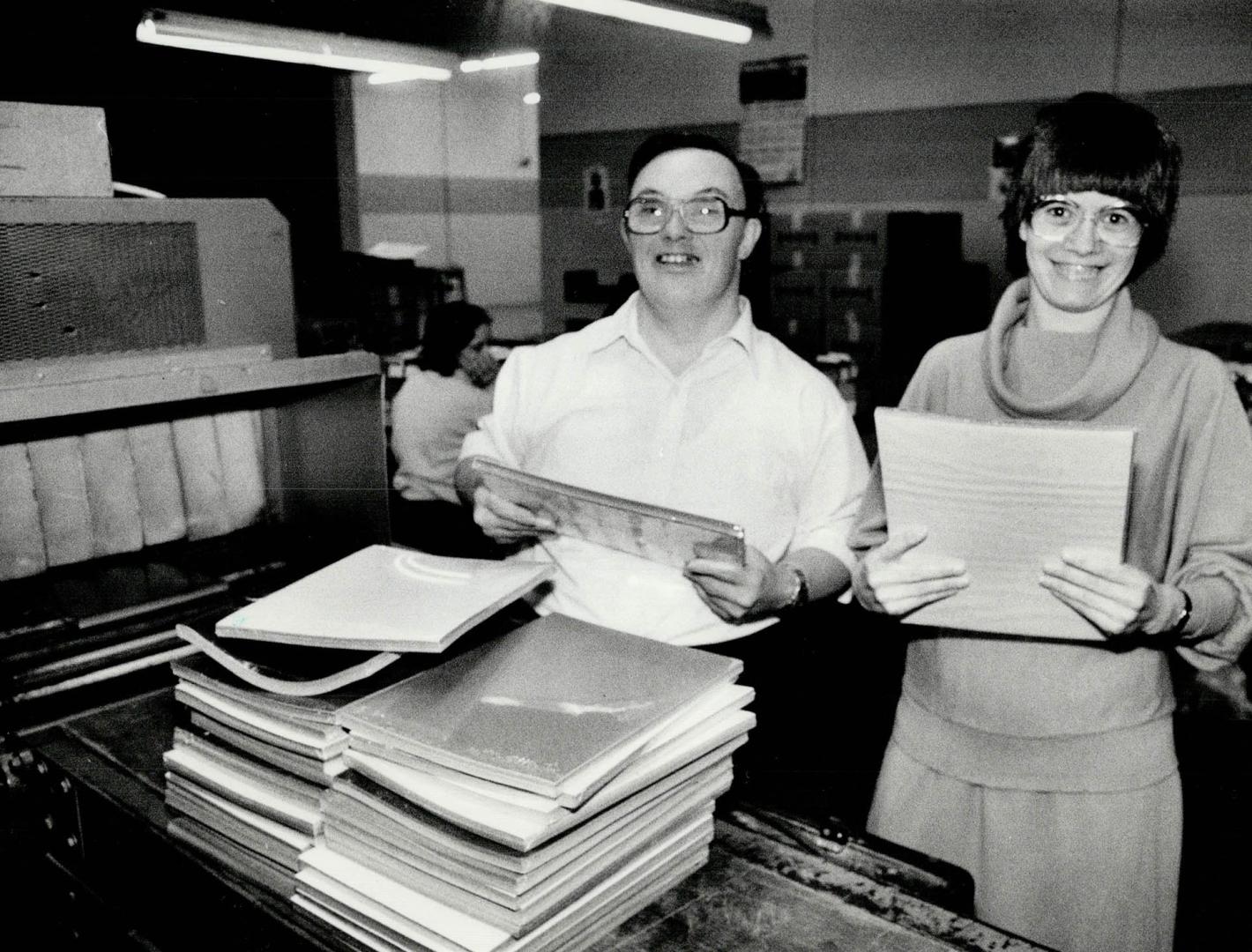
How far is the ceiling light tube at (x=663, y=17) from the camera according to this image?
4.01 meters

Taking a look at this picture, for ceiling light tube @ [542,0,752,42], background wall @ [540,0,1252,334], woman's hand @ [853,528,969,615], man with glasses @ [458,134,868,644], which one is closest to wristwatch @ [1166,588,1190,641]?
woman's hand @ [853,528,969,615]

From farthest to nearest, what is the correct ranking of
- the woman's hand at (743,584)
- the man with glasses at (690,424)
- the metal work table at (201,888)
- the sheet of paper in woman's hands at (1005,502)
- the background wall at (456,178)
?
the background wall at (456,178) → the man with glasses at (690,424) → the woman's hand at (743,584) → the sheet of paper in woman's hands at (1005,502) → the metal work table at (201,888)

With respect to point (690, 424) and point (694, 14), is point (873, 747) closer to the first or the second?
point (690, 424)

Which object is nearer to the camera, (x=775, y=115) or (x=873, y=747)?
(x=873, y=747)

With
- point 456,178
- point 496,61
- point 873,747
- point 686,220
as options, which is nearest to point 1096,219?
point 686,220

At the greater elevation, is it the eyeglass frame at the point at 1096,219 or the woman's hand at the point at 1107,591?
the eyeglass frame at the point at 1096,219

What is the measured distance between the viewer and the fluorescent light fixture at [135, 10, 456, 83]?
3.77m

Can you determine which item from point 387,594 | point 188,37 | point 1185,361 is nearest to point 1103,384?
point 1185,361

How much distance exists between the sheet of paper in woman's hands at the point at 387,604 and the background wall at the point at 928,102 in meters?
5.15

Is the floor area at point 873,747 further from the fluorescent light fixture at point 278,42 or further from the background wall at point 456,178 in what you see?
the background wall at point 456,178

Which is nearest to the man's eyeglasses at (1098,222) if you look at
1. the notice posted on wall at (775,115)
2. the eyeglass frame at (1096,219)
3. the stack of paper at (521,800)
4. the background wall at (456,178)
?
the eyeglass frame at (1096,219)

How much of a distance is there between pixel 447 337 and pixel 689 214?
2877mm

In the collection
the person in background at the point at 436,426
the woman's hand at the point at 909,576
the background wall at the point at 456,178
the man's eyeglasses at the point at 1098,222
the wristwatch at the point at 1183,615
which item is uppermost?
the background wall at the point at 456,178

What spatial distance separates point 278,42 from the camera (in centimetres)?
400
